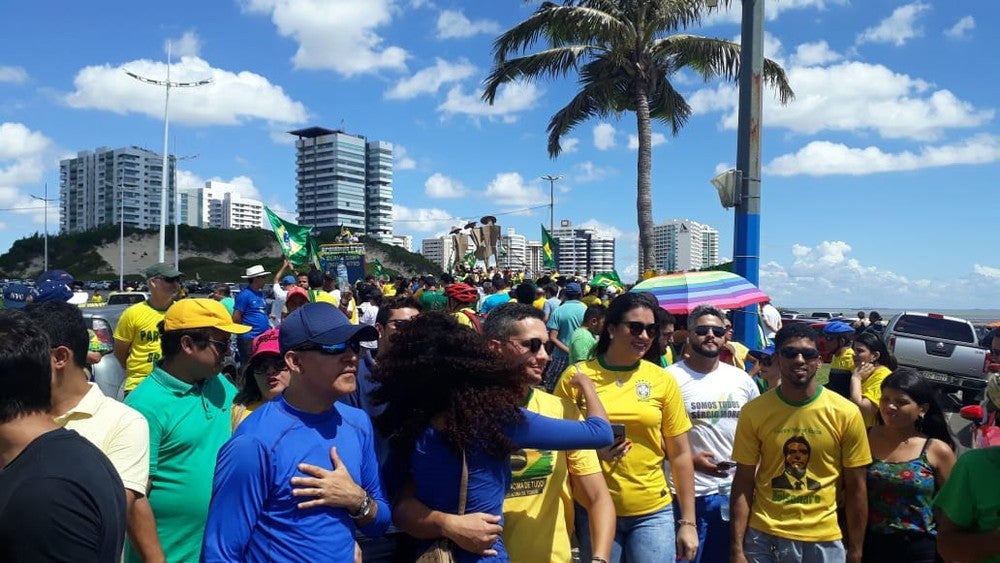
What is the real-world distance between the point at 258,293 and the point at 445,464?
26.6 ft

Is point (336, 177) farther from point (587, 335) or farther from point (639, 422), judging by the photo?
point (639, 422)

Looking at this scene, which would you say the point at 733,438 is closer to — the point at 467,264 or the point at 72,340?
the point at 72,340

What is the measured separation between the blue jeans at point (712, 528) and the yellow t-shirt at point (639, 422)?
0.75 metres

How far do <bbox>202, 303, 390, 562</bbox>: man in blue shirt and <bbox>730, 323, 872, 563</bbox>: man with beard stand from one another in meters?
2.18

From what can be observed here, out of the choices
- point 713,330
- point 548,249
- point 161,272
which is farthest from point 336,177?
point 713,330

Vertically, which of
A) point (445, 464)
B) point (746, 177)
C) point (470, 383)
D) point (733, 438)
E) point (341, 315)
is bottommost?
point (733, 438)

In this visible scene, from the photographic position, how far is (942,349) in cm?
1483

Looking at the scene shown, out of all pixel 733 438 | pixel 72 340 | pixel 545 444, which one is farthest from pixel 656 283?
pixel 72 340

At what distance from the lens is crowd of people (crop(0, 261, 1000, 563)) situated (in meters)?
2.23

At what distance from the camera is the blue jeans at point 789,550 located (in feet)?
12.4

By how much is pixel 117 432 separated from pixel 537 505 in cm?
153

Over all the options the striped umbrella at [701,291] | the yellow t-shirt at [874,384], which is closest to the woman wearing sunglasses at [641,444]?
the striped umbrella at [701,291]

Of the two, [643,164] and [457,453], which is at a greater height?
[643,164]

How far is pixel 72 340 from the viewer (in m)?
3.05
